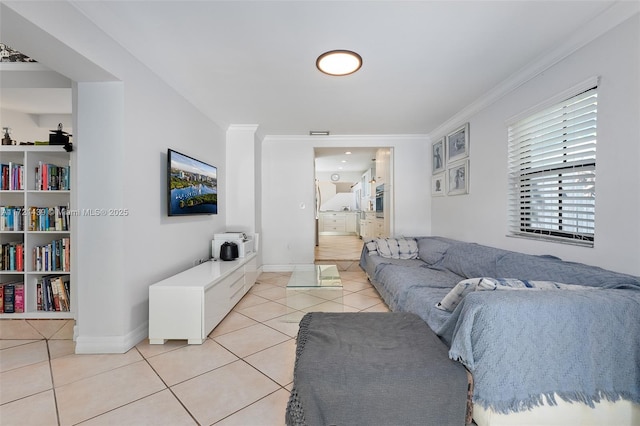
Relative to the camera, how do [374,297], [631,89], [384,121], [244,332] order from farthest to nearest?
[384,121] → [374,297] → [244,332] → [631,89]

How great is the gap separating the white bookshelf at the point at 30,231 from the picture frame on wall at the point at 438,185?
4705 mm

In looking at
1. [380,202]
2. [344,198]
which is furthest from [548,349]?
[344,198]

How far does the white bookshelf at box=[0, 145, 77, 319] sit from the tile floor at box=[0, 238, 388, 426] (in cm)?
15

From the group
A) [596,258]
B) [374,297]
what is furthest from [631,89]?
[374,297]

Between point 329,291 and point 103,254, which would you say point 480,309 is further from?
point 103,254

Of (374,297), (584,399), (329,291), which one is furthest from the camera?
(374,297)

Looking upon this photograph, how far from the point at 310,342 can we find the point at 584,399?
1189 millimetres

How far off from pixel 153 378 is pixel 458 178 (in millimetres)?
3918

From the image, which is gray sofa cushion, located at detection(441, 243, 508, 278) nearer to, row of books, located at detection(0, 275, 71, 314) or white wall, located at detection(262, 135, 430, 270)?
white wall, located at detection(262, 135, 430, 270)

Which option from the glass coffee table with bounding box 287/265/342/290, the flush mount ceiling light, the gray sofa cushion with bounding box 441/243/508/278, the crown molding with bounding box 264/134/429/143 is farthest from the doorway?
the flush mount ceiling light

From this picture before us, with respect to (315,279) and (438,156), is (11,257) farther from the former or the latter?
(438,156)

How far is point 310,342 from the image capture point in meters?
1.26

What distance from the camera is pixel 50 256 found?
256cm

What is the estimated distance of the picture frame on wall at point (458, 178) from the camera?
335 cm
